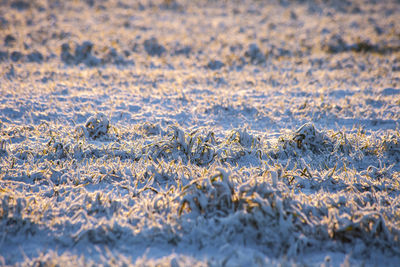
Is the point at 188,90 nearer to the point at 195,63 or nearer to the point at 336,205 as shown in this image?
the point at 195,63

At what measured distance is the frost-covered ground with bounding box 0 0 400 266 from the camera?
211cm

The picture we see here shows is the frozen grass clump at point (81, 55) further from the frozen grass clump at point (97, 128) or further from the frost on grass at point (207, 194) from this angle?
the frost on grass at point (207, 194)

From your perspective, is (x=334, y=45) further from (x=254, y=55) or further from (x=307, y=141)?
(x=307, y=141)

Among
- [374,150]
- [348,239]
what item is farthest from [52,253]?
[374,150]

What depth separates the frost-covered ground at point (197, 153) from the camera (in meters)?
2.11

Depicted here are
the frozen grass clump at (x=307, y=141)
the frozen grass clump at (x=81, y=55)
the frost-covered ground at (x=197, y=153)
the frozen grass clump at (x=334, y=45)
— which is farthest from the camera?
the frozen grass clump at (x=334, y=45)

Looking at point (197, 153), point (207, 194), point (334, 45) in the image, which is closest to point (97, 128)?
point (197, 153)

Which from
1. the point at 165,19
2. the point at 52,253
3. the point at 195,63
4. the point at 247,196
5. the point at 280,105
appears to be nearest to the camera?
the point at 52,253

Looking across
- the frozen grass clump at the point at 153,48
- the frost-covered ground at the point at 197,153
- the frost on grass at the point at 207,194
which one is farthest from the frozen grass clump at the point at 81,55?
→ the frost on grass at the point at 207,194

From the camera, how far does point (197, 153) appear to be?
338 centimetres

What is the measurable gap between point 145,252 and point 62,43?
8.17 m

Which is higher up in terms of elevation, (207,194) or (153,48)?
(153,48)

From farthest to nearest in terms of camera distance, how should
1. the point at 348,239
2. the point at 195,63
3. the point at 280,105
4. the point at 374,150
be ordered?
the point at 195,63 → the point at 280,105 → the point at 374,150 → the point at 348,239

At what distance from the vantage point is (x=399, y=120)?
4.67 m
